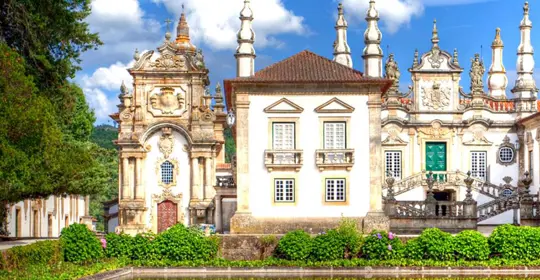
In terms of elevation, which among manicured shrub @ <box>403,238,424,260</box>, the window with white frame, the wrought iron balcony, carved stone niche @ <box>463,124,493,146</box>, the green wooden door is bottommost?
manicured shrub @ <box>403,238,424,260</box>

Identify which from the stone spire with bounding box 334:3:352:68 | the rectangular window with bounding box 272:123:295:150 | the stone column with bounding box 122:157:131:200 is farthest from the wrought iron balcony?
the stone spire with bounding box 334:3:352:68

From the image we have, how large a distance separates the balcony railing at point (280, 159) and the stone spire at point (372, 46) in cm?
430

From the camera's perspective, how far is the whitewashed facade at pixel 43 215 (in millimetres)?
44872

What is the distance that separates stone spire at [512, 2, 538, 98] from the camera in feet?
163

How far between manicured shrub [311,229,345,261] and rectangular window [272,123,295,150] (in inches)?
333

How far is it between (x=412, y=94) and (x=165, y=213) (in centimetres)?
1404

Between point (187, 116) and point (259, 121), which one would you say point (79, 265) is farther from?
point (187, 116)

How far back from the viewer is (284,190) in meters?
37.5

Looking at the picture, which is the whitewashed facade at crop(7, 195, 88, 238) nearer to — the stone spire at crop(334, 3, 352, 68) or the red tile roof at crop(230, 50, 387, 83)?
the red tile roof at crop(230, 50, 387, 83)

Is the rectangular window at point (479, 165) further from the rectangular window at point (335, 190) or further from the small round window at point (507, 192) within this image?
the rectangular window at point (335, 190)

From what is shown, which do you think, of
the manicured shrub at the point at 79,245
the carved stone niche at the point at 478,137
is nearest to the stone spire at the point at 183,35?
the carved stone niche at the point at 478,137

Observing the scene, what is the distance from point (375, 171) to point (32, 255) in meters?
16.3

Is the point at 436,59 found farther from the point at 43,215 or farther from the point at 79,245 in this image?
the point at 79,245

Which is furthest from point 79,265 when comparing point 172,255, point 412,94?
point 412,94
